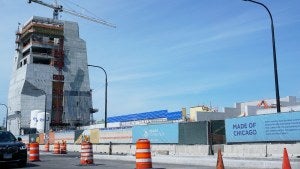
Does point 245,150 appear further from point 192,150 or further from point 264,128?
point 192,150

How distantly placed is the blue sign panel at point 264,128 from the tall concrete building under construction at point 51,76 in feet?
330

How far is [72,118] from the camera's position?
420 feet

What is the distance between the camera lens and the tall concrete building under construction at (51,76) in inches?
4855

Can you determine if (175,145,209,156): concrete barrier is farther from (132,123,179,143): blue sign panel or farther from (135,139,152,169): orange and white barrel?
(135,139,152,169): orange and white barrel

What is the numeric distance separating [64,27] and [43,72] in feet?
54.8

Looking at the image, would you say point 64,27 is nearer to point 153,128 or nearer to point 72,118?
point 72,118

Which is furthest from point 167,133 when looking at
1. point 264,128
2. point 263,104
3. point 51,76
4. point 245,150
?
point 51,76

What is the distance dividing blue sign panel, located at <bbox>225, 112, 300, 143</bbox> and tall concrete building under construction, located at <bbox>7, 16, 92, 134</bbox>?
100701 millimetres

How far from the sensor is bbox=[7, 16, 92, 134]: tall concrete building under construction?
405 ft

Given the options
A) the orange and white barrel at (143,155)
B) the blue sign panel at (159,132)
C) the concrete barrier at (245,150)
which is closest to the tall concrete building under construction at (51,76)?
the blue sign panel at (159,132)

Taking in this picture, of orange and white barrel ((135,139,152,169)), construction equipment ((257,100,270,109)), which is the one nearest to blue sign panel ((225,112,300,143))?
orange and white barrel ((135,139,152,169))

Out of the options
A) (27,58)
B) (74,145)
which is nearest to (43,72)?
(27,58)

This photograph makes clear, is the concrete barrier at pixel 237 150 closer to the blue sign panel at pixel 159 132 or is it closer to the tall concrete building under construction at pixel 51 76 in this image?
the blue sign panel at pixel 159 132

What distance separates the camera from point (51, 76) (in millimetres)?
127125
